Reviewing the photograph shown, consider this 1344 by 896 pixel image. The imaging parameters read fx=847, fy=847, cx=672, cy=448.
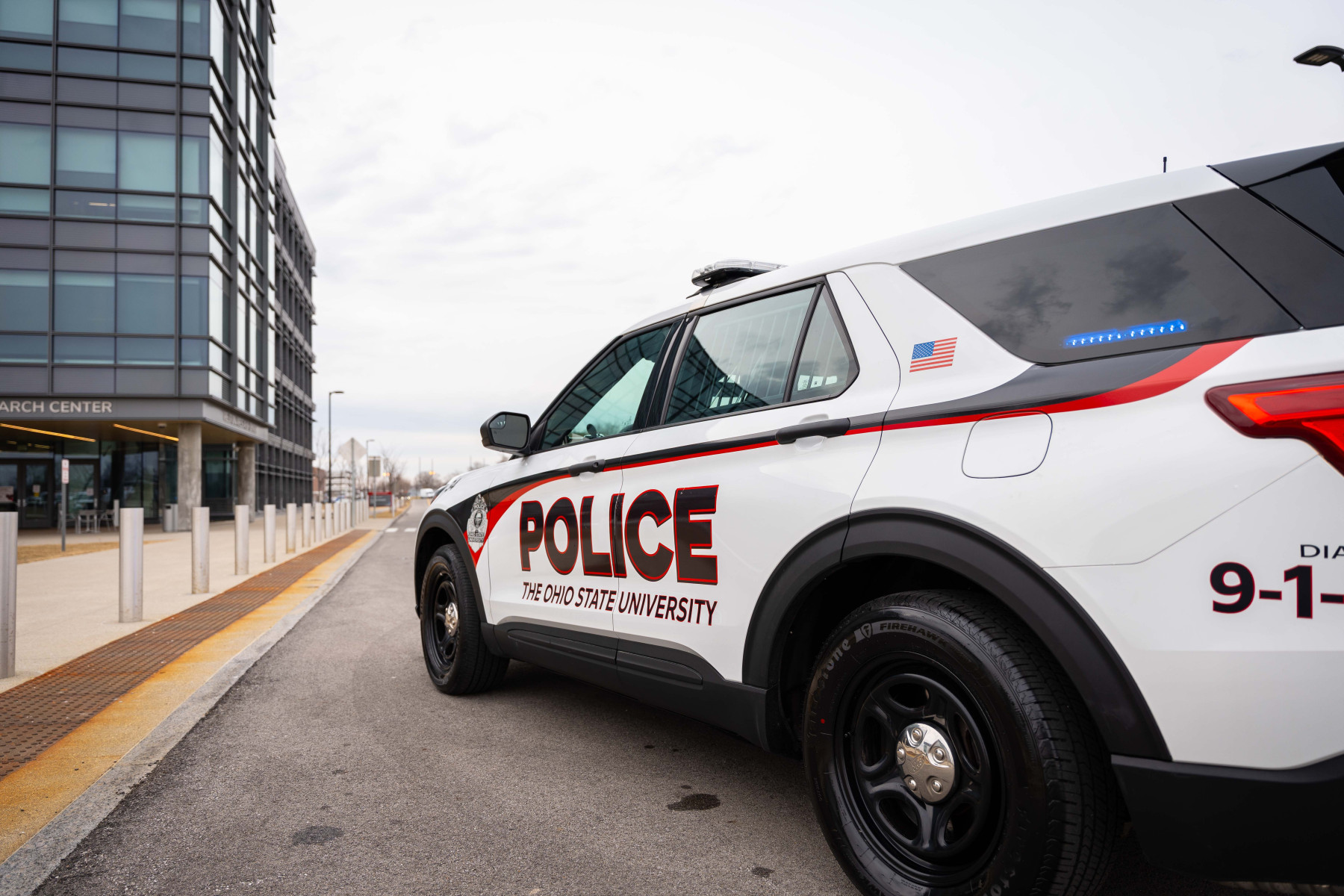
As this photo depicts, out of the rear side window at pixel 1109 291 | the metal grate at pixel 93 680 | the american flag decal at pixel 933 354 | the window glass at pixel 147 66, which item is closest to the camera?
the rear side window at pixel 1109 291

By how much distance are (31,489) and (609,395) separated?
105 ft

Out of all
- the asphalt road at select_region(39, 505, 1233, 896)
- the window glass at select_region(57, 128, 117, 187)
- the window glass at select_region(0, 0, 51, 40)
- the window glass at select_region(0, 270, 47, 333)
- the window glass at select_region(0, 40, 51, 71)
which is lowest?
the asphalt road at select_region(39, 505, 1233, 896)

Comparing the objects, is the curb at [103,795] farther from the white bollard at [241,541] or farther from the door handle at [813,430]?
the white bollard at [241,541]

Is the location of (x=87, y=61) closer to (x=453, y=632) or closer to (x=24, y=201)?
(x=24, y=201)

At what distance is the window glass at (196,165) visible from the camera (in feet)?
79.6

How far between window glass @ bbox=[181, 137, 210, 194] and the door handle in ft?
87.3

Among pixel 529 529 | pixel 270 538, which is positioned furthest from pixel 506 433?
pixel 270 538

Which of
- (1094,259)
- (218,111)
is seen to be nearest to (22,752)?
(1094,259)

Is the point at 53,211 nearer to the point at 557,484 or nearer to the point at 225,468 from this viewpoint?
the point at 225,468

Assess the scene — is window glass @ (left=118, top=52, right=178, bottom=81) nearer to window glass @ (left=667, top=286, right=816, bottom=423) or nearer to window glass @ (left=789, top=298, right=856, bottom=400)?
window glass @ (left=667, top=286, right=816, bottom=423)

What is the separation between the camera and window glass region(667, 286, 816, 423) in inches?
112

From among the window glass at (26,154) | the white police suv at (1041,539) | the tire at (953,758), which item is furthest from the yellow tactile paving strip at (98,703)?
the window glass at (26,154)

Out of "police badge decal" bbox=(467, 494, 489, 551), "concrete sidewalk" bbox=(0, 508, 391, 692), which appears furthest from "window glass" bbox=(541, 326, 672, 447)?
"concrete sidewalk" bbox=(0, 508, 391, 692)

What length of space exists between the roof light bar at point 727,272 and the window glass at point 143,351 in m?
25.0
